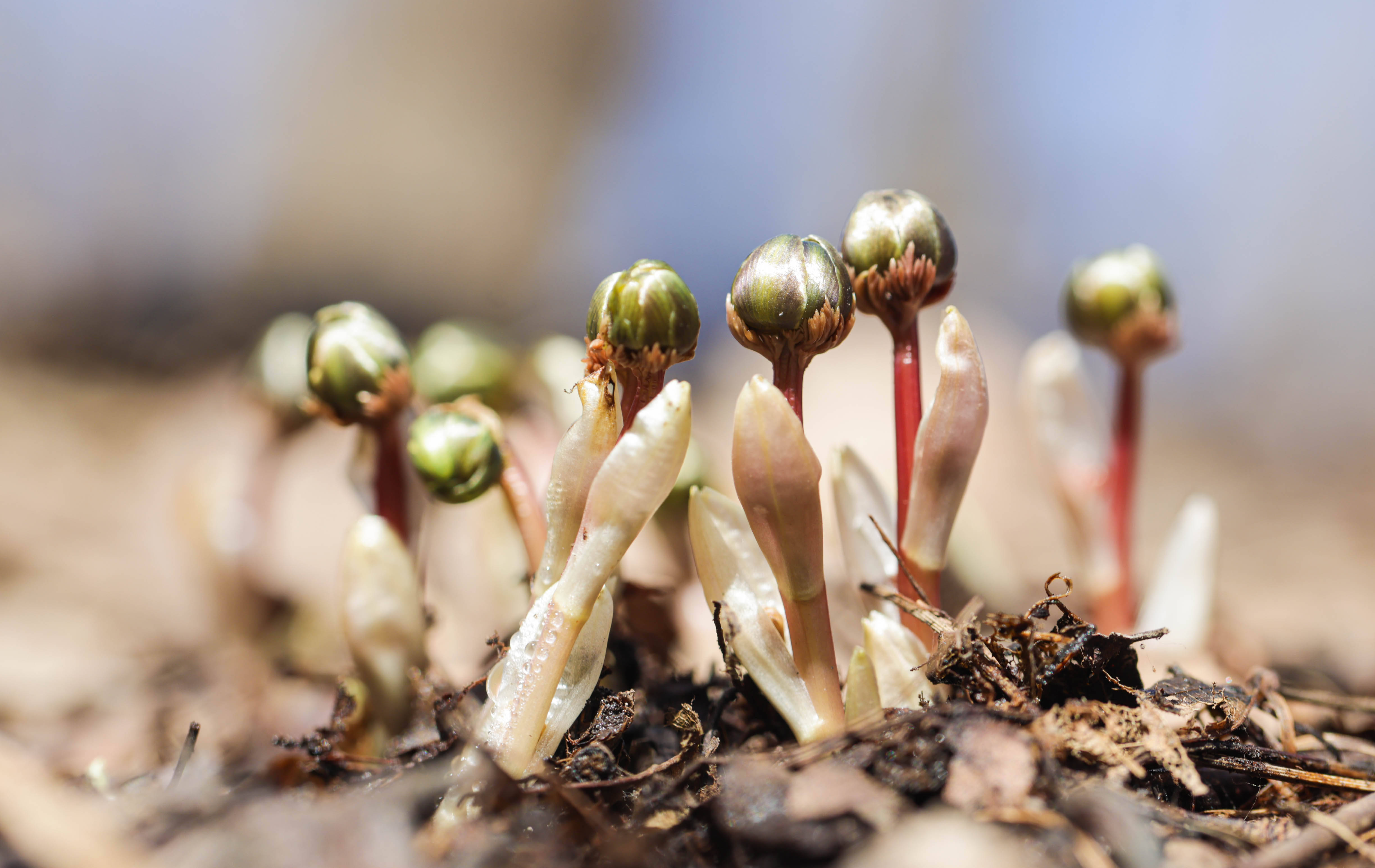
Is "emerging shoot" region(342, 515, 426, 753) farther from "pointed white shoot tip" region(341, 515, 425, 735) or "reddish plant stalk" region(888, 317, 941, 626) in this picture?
"reddish plant stalk" region(888, 317, 941, 626)

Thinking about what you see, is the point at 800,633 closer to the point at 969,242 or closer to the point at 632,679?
the point at 632,679

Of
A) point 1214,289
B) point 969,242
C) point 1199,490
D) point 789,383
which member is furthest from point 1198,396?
point 789,383

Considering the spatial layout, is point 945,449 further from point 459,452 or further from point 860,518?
point 459,452

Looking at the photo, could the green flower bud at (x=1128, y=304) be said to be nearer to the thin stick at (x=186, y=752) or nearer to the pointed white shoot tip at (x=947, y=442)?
the pointed white shoot tip at (x=947, y=442)

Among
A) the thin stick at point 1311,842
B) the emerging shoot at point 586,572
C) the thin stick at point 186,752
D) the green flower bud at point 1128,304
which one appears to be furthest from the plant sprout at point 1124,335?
the thin stick at point 186,752

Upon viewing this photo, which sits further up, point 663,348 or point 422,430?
point 663,348

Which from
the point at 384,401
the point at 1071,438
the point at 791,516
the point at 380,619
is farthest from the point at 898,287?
the point at 1071,438
